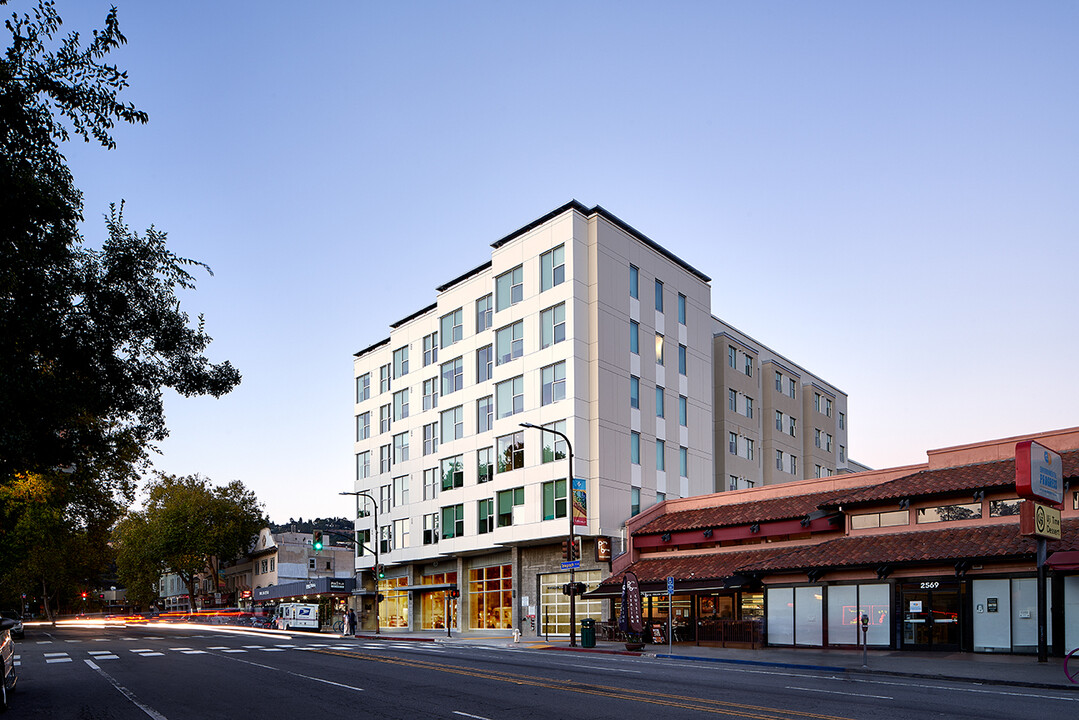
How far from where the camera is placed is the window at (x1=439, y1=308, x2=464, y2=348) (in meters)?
57.8

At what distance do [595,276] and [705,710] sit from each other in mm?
34848

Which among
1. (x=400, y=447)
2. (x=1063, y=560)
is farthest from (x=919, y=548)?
(x=400, y=447)

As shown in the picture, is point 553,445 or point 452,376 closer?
point 553,445

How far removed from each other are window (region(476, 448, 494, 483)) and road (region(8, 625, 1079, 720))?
2339 cm

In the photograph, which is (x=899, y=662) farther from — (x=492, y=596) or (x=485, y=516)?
(x=492, y=596)

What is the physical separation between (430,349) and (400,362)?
4.85m

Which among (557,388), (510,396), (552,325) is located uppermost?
(552,325)

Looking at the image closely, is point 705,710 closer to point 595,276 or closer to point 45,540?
point 595,276

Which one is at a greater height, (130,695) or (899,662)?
(130,695)

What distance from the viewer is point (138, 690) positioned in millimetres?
20141

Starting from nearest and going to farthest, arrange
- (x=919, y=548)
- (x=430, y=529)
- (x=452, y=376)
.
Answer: (x=919, y=548), (x=452, y=376), (x=430, y=529)

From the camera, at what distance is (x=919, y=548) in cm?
3034

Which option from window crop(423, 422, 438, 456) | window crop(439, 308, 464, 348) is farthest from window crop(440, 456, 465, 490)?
window crop(439, 308, 464, 348)

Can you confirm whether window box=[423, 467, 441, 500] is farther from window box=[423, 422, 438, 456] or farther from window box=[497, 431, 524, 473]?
window box=[497, 431, 524, 473]
